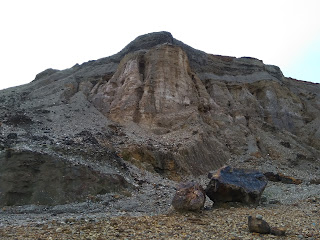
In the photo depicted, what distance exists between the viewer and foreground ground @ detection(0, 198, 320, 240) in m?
8.39

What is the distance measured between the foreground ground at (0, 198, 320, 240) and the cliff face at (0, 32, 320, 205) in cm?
691

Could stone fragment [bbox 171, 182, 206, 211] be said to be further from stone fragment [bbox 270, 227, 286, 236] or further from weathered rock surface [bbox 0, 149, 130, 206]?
weathered rock surface [bbox 0, 149, 130, 206]

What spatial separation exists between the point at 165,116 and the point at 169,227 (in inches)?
860

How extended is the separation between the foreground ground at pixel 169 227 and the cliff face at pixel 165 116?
6908mm

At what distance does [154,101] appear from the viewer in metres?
32.9

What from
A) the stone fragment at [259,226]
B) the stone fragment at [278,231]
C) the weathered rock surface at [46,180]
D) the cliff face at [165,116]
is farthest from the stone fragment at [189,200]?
the cliff face at [165,116]

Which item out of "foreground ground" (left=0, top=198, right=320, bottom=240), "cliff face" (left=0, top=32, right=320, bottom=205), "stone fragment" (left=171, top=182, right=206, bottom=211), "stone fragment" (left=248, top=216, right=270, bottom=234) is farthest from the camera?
"cliff face" (left=0, top=32, right=320, bottom=205)

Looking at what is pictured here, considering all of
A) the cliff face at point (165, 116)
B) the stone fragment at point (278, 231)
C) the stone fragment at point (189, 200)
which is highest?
the cliff face at point (165, 116)

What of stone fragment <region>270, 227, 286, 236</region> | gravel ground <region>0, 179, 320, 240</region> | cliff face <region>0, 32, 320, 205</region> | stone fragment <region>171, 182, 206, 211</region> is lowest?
gravel ground <region>0, 179, 320, 240</region>

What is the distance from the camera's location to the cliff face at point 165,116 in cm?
2286

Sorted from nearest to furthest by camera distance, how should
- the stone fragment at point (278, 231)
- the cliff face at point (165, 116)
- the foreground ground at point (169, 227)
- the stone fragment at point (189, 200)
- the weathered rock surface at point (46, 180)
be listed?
the foreground ground at point (169, 227), the stone fragment at point (278, 231), the stone fragment at point (189, 200), the weathered rock surface at point (46, 180), the cliff face at point (165, 116)

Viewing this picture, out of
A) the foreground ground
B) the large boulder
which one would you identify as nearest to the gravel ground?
the foreground ground

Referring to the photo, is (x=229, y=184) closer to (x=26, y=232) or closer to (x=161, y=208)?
(x=161, y=208)

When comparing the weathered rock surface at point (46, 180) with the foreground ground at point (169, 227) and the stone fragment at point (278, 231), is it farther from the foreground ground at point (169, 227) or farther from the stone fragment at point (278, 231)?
the stone fragment at point (278, 231)
